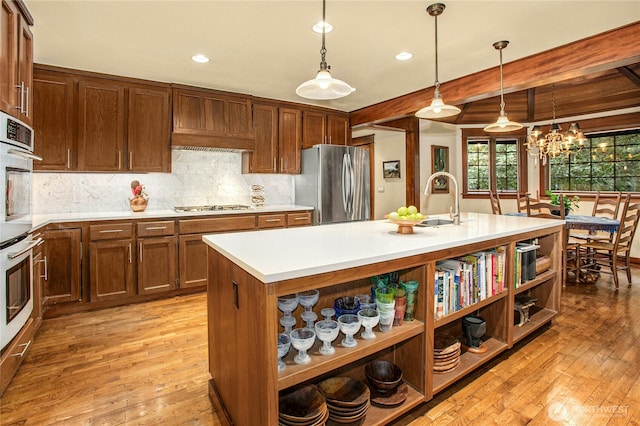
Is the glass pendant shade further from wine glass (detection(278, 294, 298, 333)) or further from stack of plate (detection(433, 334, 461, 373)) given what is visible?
stack of plate (detection(433, 334, 461, 373))

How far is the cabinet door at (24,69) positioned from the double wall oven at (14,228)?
161mm

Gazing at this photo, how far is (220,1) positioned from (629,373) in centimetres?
353

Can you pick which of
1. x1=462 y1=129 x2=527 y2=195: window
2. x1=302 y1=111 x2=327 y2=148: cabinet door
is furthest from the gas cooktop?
x1=462 y1=129 x2=527 y2=195: window

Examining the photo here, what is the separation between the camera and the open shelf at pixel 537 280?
8.08 ft

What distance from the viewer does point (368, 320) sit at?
1.59m

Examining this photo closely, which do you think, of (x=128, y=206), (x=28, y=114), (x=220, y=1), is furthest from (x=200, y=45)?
(x=128, y=206)

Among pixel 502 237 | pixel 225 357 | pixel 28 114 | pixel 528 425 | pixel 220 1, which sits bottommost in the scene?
pixel 528 425

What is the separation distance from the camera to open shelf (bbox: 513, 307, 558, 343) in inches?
96.8

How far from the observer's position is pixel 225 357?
1.70 meters

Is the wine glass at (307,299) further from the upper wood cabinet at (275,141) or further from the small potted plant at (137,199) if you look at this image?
the upper wood cabinet at (275,141)

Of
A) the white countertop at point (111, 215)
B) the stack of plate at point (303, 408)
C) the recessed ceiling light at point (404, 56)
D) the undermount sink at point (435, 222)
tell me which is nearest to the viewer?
the stack of plate at point (303, 408)

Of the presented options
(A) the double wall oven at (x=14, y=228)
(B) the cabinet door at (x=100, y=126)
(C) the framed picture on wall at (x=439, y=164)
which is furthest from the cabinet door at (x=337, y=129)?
(A) the double wall oven at (x=14, y=228)

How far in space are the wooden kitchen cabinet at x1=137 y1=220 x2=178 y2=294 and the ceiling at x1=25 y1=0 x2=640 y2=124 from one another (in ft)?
5.34

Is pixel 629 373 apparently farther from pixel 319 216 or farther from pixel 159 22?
pixel 159 22
